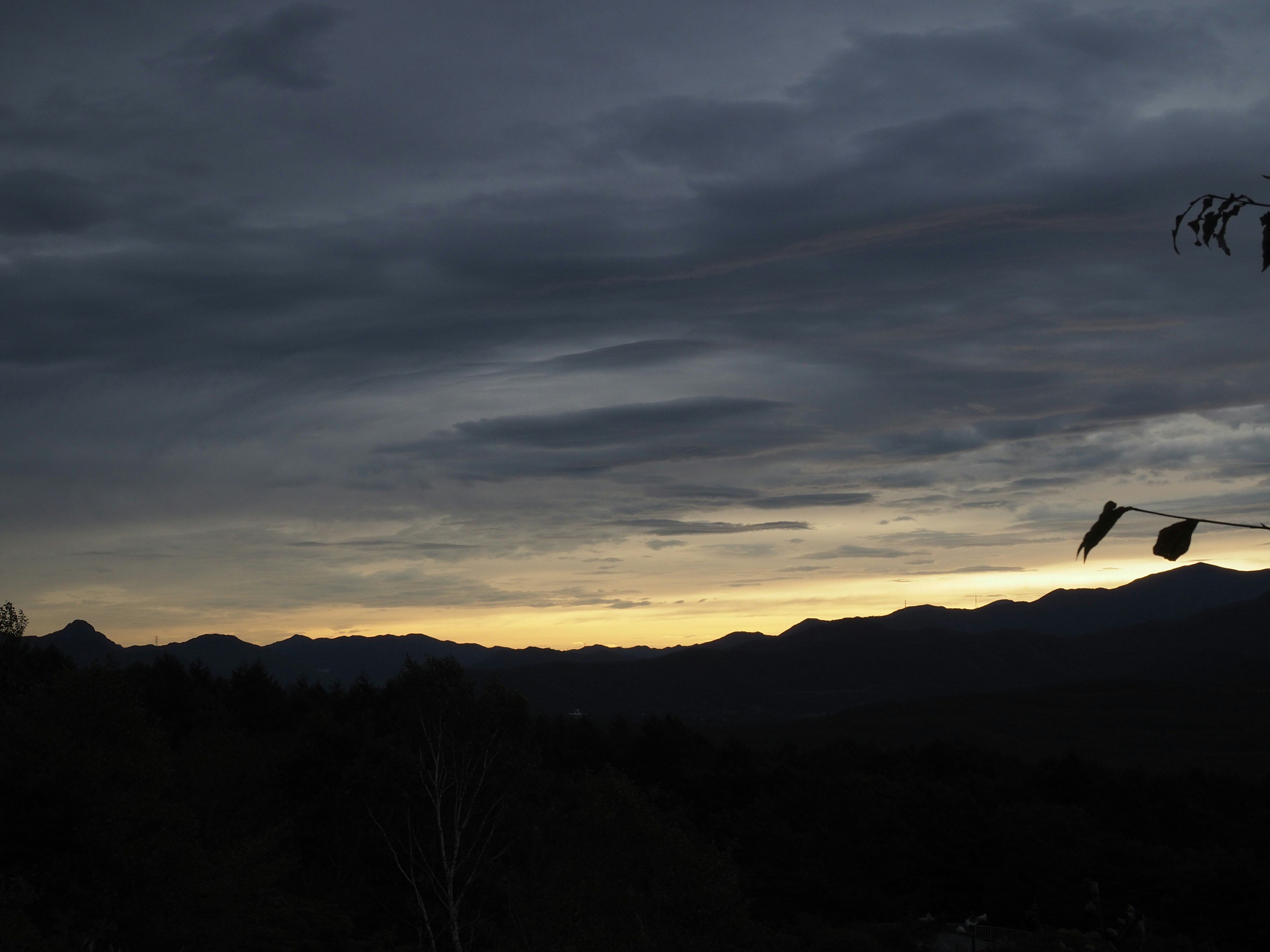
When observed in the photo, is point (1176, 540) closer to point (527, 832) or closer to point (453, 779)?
point (453, 779)

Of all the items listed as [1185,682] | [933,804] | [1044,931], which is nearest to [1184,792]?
[933,804]

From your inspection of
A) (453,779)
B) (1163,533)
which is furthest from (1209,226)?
(453,779)

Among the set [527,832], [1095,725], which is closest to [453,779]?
[527,832]

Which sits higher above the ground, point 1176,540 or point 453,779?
point 1176,540

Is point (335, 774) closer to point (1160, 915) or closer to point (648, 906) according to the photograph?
point (648, 906)

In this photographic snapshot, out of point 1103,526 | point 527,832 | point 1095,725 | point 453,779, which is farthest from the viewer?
point 1095,725

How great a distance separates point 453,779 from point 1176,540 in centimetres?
4319

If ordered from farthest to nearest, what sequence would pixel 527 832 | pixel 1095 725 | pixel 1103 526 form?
pixel 1095 725
pixel 527 832
pixel 1103 526

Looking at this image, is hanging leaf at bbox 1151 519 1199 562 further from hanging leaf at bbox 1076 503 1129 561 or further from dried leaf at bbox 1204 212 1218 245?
dried leaf at bbox 1204 212 1218 245

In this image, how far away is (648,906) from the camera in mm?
29844

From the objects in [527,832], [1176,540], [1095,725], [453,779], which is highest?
[1176,540]

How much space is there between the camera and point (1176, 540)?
11.7ft

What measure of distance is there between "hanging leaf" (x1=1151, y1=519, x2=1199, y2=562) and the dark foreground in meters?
16.1

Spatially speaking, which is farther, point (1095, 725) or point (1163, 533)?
point (1095, 725)
